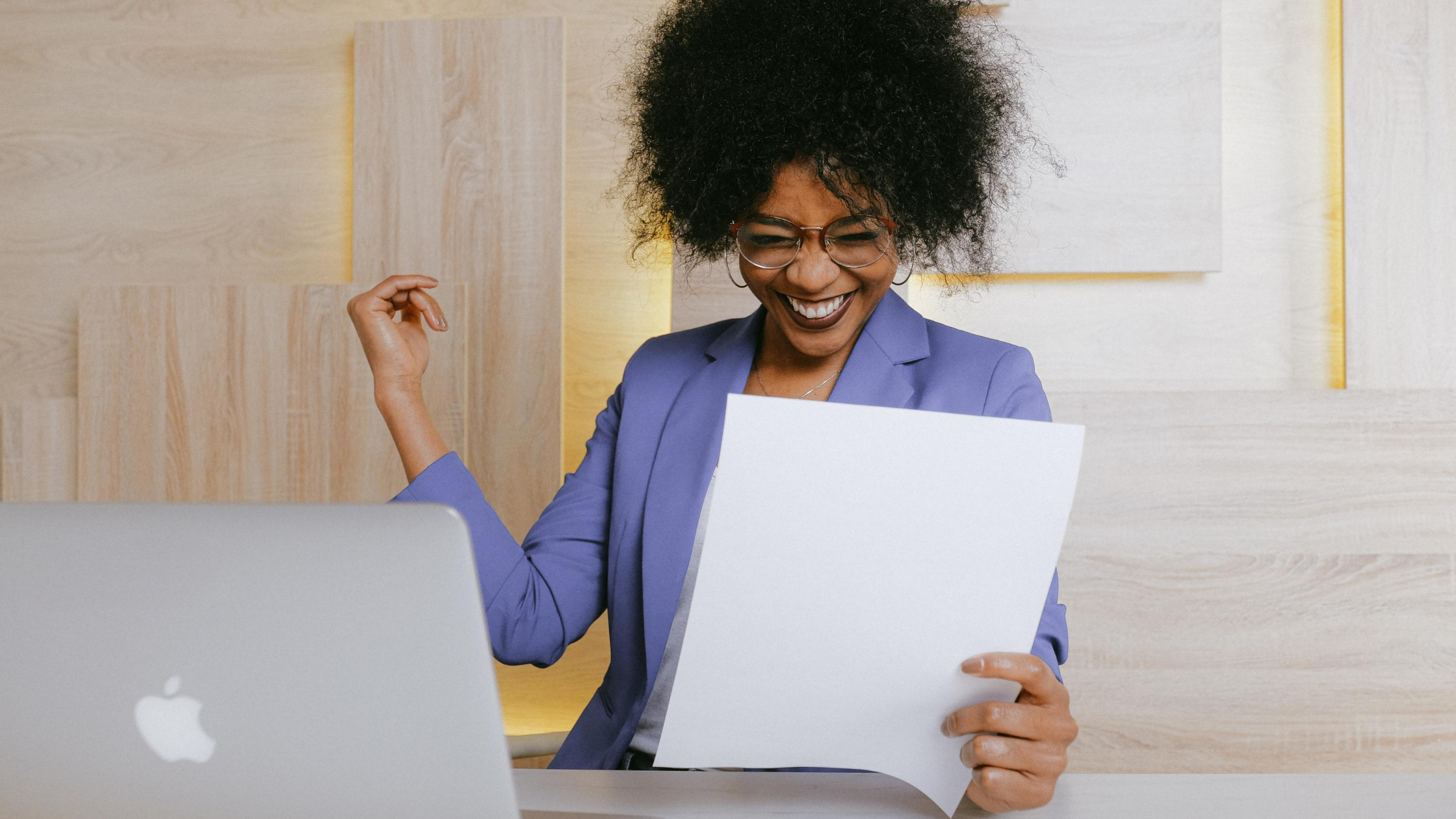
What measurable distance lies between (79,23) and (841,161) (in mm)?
1920

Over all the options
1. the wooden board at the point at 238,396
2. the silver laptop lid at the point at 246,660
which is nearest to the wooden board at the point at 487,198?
the wooden board at the point at 238,396

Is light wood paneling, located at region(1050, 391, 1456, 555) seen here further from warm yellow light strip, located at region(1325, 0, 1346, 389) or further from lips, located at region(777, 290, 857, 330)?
lips, located at region(777, 290, 857, 330)

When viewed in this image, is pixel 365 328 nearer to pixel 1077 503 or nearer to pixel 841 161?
pixel 841 161

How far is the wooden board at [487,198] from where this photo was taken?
197 centimetres

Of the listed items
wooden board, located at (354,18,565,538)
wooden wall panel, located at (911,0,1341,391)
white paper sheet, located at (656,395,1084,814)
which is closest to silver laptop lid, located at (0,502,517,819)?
white paper sheet, located at (656,395,1084,814)

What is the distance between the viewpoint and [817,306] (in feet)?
4.09

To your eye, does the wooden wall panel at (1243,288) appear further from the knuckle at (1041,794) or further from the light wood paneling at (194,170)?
the knuckle at (1041,794)

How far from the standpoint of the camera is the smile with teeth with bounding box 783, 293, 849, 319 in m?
1.24

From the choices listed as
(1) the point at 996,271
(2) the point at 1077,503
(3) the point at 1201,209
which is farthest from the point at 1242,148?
(2) the point at 1077,503

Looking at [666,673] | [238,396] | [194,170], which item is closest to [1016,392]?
[666,673]

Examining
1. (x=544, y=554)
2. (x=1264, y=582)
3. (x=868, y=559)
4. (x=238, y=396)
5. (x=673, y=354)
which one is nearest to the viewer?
(x=868, y=559)

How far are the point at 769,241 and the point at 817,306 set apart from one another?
11 centimetres

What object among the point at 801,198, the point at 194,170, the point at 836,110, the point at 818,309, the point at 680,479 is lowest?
the point at 680,479

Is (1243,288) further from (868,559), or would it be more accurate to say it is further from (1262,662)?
(868,559)
